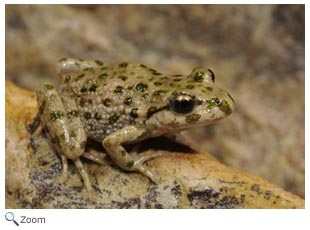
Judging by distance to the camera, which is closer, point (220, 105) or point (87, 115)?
point (220, 105)

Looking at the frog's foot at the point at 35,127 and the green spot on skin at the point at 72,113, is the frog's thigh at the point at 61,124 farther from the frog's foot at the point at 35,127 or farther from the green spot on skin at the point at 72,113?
the frog's foot at the point at 35,127

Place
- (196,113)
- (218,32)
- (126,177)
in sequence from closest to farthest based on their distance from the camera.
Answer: (196,113) < (126,177) < (218,32)

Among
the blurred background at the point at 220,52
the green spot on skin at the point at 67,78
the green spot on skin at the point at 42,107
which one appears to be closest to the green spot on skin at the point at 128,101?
the green spot on skin at the point at 67,78

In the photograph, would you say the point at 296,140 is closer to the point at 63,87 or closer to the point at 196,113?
the point at 196,113

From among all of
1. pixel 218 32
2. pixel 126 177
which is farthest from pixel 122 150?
pixel 218 32

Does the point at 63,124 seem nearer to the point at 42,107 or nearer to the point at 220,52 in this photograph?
the point at 42,107
